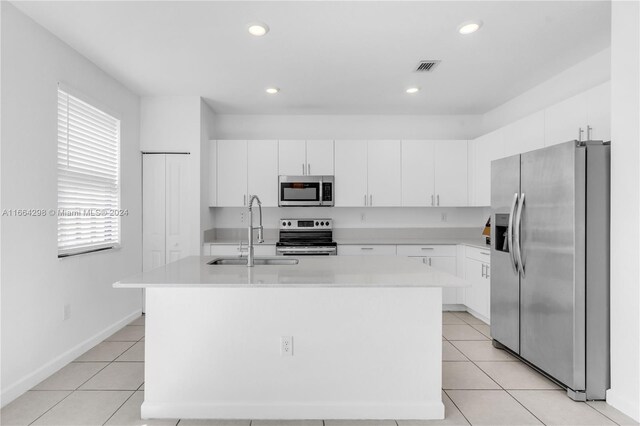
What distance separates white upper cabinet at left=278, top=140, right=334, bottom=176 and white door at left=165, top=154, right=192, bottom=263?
112cm

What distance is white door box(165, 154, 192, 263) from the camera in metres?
4.36

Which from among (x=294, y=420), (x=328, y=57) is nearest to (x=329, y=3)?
(x=328, y=57)

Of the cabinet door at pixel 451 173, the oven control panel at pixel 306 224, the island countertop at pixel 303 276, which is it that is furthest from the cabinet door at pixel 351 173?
the island countertop at pixel 303 276

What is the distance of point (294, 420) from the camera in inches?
85.8

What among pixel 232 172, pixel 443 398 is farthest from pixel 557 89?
pixel 232 172

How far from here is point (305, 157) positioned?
4.80 m

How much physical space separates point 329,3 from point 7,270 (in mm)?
2719

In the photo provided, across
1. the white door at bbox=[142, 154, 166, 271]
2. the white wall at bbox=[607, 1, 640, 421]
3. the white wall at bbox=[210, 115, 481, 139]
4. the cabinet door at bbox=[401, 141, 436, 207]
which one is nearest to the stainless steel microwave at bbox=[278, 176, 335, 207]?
the white wall at bbox=[210, 115, 481, 139]

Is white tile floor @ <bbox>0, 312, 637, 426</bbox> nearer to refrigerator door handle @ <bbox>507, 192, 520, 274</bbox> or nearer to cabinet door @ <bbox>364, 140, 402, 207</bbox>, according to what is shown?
refrigerator door handle @ <bbox>507, 192, 520, 274</bbox>

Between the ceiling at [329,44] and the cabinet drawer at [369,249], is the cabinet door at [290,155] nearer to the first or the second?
the ceiling at [329,44]

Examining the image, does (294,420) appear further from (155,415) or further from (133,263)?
(133,263)

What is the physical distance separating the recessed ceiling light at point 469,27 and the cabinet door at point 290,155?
2.44 m

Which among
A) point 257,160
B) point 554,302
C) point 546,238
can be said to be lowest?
point 554,302

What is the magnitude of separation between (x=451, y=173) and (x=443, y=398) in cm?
309
